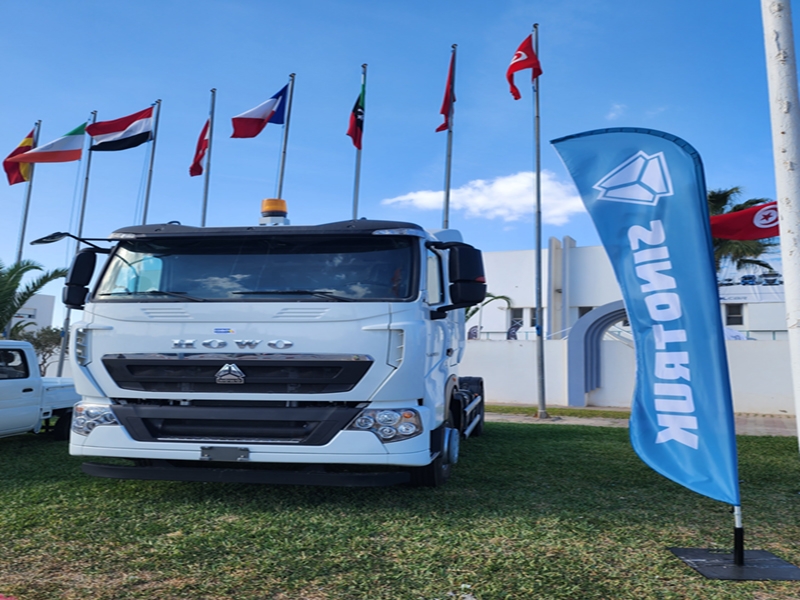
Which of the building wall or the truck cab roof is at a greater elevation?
the truck cab roof

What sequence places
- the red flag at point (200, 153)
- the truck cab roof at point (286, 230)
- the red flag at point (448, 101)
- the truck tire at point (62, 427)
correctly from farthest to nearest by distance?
1. the red flag at point (200, 153)
2. the red flag at point (448, 101)
3. the truck tire at point (62, 427)
4. the truck cab roof at point (286, 230)

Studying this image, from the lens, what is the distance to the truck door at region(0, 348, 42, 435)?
7.62 metres

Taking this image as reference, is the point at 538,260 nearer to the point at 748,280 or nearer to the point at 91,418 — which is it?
the point at 91,418

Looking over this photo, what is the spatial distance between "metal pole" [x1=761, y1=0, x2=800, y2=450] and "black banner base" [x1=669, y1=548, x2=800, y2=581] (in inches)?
42.8

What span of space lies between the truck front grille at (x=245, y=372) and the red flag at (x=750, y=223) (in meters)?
7.93

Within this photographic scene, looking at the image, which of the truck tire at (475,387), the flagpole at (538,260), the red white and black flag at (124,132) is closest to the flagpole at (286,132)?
the red white and black flag at (124,132)

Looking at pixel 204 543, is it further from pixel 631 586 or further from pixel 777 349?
pixel 777 349

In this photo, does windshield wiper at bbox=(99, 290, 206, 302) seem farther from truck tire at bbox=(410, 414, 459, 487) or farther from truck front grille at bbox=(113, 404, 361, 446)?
truck tire at bbox=(410, 414, 459, 487)

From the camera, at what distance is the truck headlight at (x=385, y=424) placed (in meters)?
4.72

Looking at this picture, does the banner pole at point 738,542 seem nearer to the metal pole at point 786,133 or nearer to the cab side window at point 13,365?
the metal pole at point 786,133

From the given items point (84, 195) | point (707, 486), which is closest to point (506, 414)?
point (707, 486)

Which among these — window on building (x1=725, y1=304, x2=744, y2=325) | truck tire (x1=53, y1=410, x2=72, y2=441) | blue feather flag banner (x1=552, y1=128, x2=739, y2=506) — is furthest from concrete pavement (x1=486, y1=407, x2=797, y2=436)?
window on building (x1=725, y1=304, x2=744, y2=325)

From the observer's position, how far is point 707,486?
12.7ft

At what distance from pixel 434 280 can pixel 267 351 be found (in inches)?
63.0
